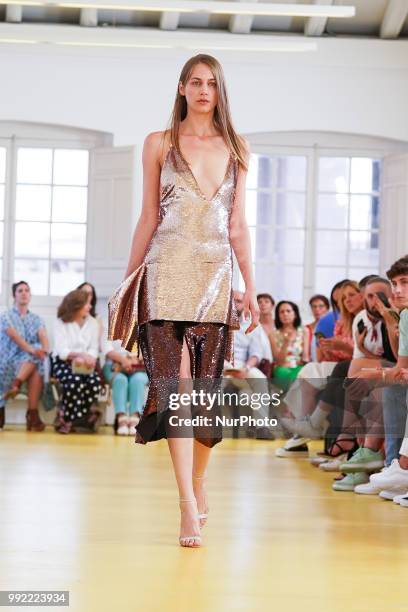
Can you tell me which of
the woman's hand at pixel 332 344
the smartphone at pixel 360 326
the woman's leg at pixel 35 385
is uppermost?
the smartphone at pixel 360 326

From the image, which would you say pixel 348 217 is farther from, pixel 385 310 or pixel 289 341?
Result: pixel 385 310

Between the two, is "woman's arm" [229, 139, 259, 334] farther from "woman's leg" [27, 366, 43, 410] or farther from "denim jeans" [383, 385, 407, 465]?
"woman's leg" [27, 366, 43, 410]

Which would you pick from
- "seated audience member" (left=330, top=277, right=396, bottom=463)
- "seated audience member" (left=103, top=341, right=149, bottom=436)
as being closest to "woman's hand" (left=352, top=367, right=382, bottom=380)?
"seated audience member" (left=330, top=277, right=396, bottom=463)

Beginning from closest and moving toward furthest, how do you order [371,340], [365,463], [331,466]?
1. [365,463]
2. [371,340]
3. [331,466]

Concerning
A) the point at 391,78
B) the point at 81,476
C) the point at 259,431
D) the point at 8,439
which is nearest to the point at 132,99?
the point at 391,78

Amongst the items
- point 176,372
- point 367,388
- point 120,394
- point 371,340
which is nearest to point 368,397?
point 367,388

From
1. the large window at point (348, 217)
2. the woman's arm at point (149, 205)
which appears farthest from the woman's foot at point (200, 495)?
the large window at point (348, 217)

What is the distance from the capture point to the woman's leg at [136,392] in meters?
8.37

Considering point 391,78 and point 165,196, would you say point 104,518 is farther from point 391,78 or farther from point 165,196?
point 391,78

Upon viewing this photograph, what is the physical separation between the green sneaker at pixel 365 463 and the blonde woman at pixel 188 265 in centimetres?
149

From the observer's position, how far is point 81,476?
5.08 metres

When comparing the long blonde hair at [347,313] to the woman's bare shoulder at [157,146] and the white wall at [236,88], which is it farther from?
the white wall at [236,88]

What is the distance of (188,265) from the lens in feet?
10.6

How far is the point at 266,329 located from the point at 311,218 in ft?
5.10
